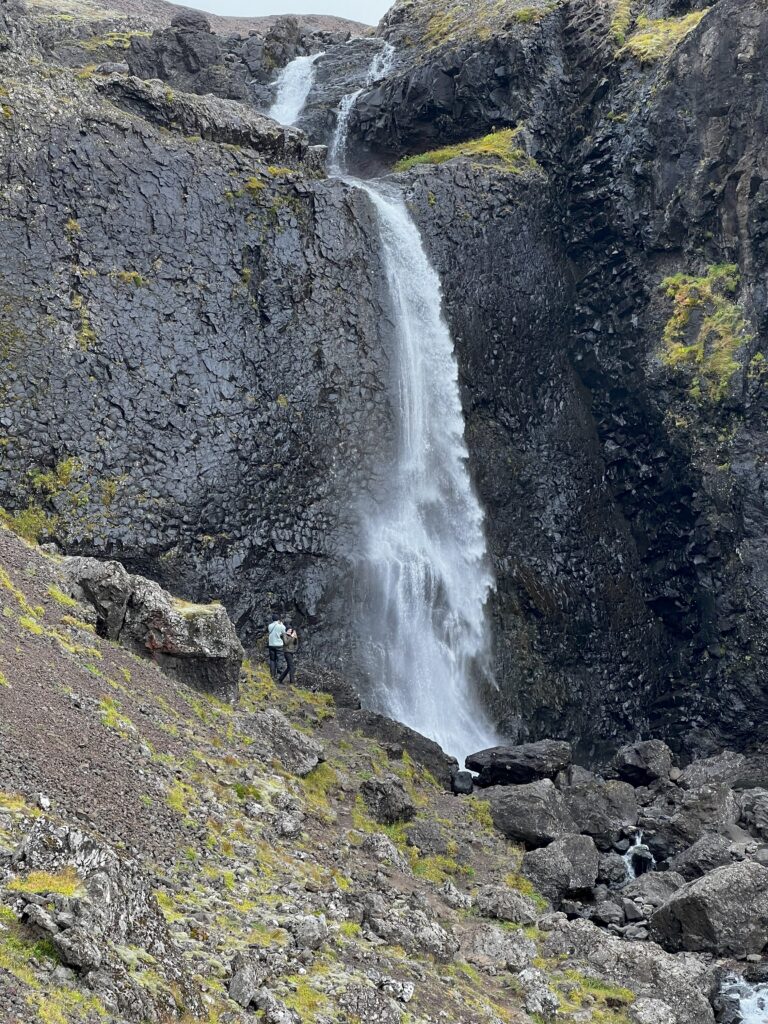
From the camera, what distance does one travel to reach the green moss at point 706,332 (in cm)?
2936

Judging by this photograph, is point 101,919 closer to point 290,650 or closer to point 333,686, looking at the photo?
point 333,686

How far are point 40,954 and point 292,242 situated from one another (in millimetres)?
24868

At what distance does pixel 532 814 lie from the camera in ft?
61.2

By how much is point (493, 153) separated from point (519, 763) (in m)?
23.6

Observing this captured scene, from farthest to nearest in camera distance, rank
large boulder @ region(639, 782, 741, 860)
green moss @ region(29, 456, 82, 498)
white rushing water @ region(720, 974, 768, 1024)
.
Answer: green moss @ region(29, 456, 82, 498) → large boulder @ region(639, 782, 741, 860) → white rushing water @ region(720, 974, 768, 1024)

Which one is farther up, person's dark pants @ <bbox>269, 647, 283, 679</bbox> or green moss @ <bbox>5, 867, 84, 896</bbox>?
person's dark pants @ <bbox>269, 647, 283, 679</bbox>

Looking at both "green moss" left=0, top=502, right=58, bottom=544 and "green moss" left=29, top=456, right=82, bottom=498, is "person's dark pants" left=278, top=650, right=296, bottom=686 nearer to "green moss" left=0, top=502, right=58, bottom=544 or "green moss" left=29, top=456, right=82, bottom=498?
"green moss" left=0, top=502, right=58, bottom=544

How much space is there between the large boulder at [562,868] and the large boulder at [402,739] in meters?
4.40

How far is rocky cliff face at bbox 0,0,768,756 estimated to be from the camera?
966 inches

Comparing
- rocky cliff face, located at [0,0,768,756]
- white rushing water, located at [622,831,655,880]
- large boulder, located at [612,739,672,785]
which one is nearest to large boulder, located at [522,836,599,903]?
white rushing water, located at [622,831,655,880]

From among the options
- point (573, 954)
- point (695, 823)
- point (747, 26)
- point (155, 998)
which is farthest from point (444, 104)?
point (155, 998)

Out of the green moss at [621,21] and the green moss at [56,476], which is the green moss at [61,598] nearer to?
the green moss at [56,476]

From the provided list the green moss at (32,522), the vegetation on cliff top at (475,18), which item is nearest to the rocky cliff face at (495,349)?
the green moss at (32,522)

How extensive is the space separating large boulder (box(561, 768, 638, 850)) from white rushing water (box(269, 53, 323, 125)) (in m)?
32.9
